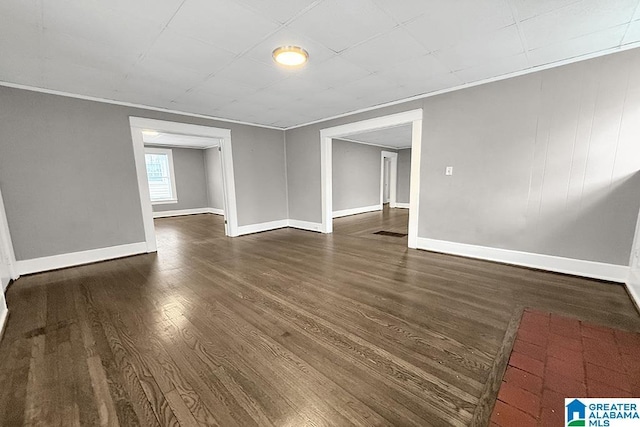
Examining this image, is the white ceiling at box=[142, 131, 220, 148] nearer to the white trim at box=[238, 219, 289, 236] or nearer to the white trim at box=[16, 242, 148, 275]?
the white trim at box=[238, 219, 289, 236]

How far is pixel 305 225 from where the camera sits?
5.89 m

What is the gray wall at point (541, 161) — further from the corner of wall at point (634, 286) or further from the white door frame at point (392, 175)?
the white door frame at point (392, 175)

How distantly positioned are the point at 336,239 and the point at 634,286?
3.72 m

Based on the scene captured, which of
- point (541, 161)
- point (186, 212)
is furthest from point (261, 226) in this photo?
point (541, 161)

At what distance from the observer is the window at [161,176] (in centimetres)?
825

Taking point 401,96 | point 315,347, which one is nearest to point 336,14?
point 401,96

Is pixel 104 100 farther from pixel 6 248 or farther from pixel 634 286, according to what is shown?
pixel 634 286

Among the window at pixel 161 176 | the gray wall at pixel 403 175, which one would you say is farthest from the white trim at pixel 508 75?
the window at pixel 161 176

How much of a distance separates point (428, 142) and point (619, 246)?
2420mm

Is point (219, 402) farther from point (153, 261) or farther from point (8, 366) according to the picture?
point (153, 261)

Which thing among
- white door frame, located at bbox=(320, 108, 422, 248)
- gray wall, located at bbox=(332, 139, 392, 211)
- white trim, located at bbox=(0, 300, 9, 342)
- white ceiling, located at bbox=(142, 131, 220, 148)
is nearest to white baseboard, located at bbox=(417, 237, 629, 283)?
white door frame, located at bbox=(320, 108, 422, 248)

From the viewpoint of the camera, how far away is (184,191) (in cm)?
885

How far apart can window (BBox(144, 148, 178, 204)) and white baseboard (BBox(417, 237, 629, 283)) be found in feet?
27.6

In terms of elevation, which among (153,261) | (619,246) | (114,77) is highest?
(114,77)
